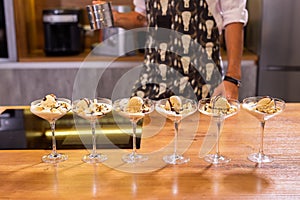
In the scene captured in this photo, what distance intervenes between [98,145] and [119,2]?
1960mm

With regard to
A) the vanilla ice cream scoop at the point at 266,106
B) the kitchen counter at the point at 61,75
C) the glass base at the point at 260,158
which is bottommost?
the kitchen counter at the point at 61,75

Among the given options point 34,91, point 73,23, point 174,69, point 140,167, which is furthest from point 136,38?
point 140,167

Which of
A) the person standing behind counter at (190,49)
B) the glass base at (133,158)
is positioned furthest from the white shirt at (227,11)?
the glass base at (133,158)

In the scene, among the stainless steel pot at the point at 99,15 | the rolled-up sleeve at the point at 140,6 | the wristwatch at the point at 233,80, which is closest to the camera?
the stainless steel pot at the point at 99,15

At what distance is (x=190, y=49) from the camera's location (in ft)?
6.01

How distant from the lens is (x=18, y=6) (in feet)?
8.74

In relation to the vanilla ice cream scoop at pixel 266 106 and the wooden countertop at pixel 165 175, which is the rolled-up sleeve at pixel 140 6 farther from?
the vanilla ice cream scoop at pixel 266 106

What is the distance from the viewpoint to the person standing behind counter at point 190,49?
179cm

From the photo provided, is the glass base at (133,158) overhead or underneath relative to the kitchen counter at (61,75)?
overhead

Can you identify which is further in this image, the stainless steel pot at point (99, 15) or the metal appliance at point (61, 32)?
the metal appliance at point (61, 32)

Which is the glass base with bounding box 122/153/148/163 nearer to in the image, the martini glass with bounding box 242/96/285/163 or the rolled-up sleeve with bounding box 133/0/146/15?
the martini glass with bounding box 242/96/285/163

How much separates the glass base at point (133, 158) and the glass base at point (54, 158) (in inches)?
6.5

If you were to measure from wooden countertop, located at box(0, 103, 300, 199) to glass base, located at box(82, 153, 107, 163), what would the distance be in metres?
0.02

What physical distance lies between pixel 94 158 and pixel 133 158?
0.11 m
